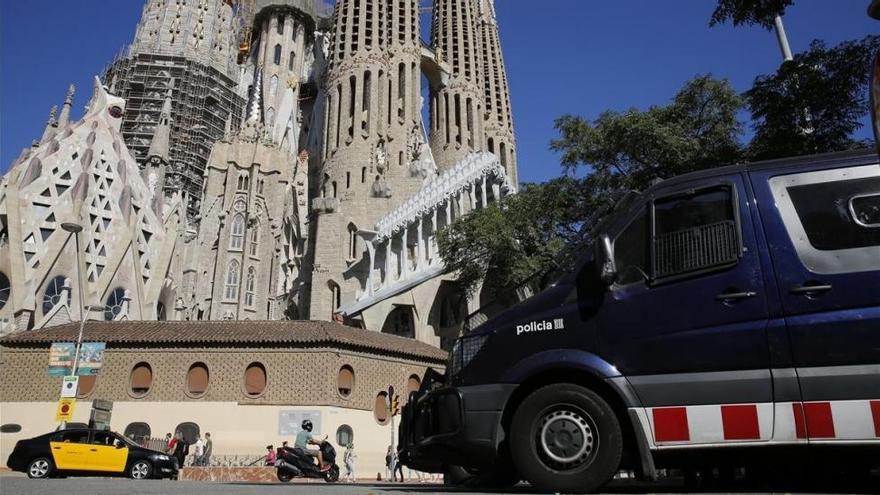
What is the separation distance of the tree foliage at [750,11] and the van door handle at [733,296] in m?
8.90

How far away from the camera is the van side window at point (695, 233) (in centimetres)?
531

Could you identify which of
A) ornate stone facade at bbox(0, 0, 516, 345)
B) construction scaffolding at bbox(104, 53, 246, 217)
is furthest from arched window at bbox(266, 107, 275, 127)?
construction scaffolding at bbox(104, 53, 246, 217)

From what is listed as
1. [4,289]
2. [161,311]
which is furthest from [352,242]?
[4,289]

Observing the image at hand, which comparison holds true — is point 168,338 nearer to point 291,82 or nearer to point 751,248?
point 751,248

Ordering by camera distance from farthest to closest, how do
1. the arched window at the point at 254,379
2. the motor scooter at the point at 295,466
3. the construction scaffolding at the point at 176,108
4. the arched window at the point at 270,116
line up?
the arched window at the point at 270,116 → the construction scaffolding at the point at 176,108 → the arched window at the point at 254,379 → the motor scooter at the point at 295,466

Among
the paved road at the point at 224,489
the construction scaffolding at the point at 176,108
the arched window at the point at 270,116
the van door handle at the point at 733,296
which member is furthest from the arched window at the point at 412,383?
the arched window at the point at 270,116

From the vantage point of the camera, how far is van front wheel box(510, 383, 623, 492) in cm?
512

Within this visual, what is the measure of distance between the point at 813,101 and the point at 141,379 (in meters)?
21.8

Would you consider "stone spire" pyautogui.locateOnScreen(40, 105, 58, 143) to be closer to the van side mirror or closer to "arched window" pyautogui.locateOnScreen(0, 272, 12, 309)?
"arched window" pyautogui.locateOnScreen(0, 272, 12, 309)

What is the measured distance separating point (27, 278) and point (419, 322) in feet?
68.8

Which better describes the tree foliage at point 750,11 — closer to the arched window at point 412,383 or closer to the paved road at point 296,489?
the paved road at point 296,489

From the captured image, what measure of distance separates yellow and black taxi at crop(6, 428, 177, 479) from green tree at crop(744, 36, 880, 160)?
16198mm

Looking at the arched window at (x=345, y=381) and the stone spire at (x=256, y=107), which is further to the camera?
the stone spire at (x=256, y=107)

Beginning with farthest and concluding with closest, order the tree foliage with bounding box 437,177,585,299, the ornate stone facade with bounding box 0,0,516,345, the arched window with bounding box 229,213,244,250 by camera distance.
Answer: the arched window with bounding box 229,213,244,250
the ornate stone facade with bounding box 0,0,516,345
the tree foliage with bounding box 437,177,585,299
